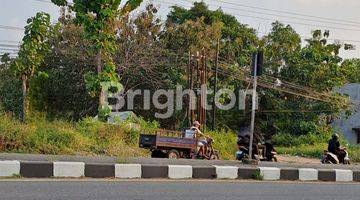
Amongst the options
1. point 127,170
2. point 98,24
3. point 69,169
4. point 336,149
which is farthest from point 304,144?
point 69,169

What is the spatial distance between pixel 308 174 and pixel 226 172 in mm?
2143

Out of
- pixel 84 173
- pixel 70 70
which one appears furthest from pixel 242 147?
pixel 70 70

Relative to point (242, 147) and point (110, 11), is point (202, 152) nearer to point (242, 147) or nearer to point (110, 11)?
point (242, 147)

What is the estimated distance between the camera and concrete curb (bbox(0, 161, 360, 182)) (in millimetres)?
10133

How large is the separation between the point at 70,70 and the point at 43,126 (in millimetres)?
19239

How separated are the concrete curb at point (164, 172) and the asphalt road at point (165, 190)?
57 centimetres

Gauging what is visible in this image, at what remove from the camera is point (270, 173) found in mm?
12562

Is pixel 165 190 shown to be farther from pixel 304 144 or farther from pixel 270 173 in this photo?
pixel 304 144

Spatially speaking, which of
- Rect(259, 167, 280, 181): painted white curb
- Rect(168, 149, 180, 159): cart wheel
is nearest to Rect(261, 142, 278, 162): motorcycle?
Rect(168, 149, 180, 159): cart wheel

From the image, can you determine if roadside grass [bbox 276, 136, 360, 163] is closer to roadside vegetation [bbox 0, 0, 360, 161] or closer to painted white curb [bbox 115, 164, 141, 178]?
roadside vegetation [bbox 0, 0, 360, 161]

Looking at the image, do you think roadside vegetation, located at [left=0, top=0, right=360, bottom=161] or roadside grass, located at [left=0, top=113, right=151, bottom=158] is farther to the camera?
roadside vegetation, located at [left=0, top=0, right=360, bottom=161]

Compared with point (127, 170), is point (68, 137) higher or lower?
higher

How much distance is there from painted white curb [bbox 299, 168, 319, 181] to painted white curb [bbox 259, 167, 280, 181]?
0.63 metres

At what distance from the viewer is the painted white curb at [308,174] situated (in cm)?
1304
